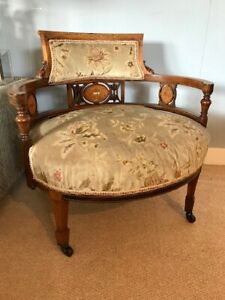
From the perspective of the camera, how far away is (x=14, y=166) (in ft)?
4.76

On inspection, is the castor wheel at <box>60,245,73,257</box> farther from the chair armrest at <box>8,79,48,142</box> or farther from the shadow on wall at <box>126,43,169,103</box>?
the shadow on wall at <box>126,43,169,103</box>

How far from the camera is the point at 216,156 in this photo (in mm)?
1761

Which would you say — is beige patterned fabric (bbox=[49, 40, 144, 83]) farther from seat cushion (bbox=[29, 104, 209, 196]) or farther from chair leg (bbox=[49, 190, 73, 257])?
chair leg (bbox=[49, 190, 73, 257])

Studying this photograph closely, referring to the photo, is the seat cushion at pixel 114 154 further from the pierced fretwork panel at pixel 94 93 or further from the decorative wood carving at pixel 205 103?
the pierced fretwork panel at pixel 94 93

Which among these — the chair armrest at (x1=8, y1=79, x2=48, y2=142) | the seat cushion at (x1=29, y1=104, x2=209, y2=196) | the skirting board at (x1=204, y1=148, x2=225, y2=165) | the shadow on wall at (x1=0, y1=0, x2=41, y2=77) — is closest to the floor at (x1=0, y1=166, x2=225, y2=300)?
the seat cushion at (x1=29, y1=104, x2=209, y2=196)

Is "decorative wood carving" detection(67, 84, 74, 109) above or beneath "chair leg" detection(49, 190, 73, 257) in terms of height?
above

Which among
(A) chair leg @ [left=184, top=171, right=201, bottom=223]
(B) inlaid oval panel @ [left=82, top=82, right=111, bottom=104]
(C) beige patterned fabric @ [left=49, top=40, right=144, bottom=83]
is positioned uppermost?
(C) beige patterned fabric @ [left=49, top=40, right=144, bottom=83]

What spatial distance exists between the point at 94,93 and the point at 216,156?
88cm

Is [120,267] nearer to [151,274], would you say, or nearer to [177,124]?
[151,274]

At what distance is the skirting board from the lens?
1747 millimetres

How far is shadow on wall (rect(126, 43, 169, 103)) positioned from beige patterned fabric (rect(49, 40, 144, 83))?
251 millimetres

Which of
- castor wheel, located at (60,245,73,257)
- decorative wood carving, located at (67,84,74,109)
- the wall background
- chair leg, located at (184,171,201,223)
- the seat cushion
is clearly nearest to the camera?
the seat cushion

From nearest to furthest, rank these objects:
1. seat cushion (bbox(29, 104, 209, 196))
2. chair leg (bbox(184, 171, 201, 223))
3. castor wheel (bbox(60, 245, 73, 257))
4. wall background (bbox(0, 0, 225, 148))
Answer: seat cushion (bbox(29, 104, 209, 196)) → castor wheel (bbox(60, 245, 73, 257)) → chair leg (bbox(184, 171, 201, 223)) → wall background (bbox(0, 0, 225, 148))

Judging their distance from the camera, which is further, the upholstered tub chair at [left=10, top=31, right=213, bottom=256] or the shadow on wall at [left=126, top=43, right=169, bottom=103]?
the shadow on wall at [left=126, top=43, right=169, bottom=103]
